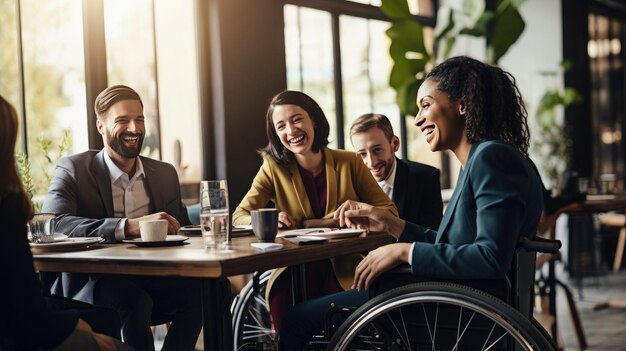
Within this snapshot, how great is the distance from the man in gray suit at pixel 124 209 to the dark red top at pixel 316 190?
1.64ft

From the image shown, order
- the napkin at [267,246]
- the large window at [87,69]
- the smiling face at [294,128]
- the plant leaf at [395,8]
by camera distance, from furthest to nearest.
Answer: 1. the plant leaf at [395,8]
2. the large window at [87,69]
3. the smiling face at [294,128]
4. the napkin at [267,246]

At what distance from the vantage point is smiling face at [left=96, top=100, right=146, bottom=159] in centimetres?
295

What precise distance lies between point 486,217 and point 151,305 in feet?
4.11

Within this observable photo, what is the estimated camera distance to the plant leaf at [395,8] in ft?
18.9

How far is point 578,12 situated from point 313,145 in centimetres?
560

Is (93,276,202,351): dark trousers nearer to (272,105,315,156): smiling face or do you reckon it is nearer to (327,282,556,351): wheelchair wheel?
(272,105,315,156): smiling face

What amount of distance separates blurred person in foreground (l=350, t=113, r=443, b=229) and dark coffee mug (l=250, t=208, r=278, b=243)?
3.07 ft

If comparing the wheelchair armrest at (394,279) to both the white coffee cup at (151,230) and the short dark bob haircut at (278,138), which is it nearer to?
the white coffee cup at (151,230)

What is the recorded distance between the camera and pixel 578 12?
7898 millimetres

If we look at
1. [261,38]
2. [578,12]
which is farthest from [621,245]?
[261,38]

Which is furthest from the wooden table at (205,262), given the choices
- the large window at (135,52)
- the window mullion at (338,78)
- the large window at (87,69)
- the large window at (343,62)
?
the window mullion at (338,78)

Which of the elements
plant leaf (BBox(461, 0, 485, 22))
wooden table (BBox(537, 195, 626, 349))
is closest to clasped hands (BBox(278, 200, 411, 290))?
wooden table (BBox(537, 195, 626, 349))

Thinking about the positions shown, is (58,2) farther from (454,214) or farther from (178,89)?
(454,214)

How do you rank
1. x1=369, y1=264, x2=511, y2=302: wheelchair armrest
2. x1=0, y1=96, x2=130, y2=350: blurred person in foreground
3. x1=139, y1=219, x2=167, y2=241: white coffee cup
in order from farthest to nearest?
x1=139, y1=219, x2=167, y2=241: white coffee cup
x1=369, y1=264, x2=511, y2=302: wheelchair armrest
x1=0, y1=96, x2=130, y2=350: blurred person in foreground
